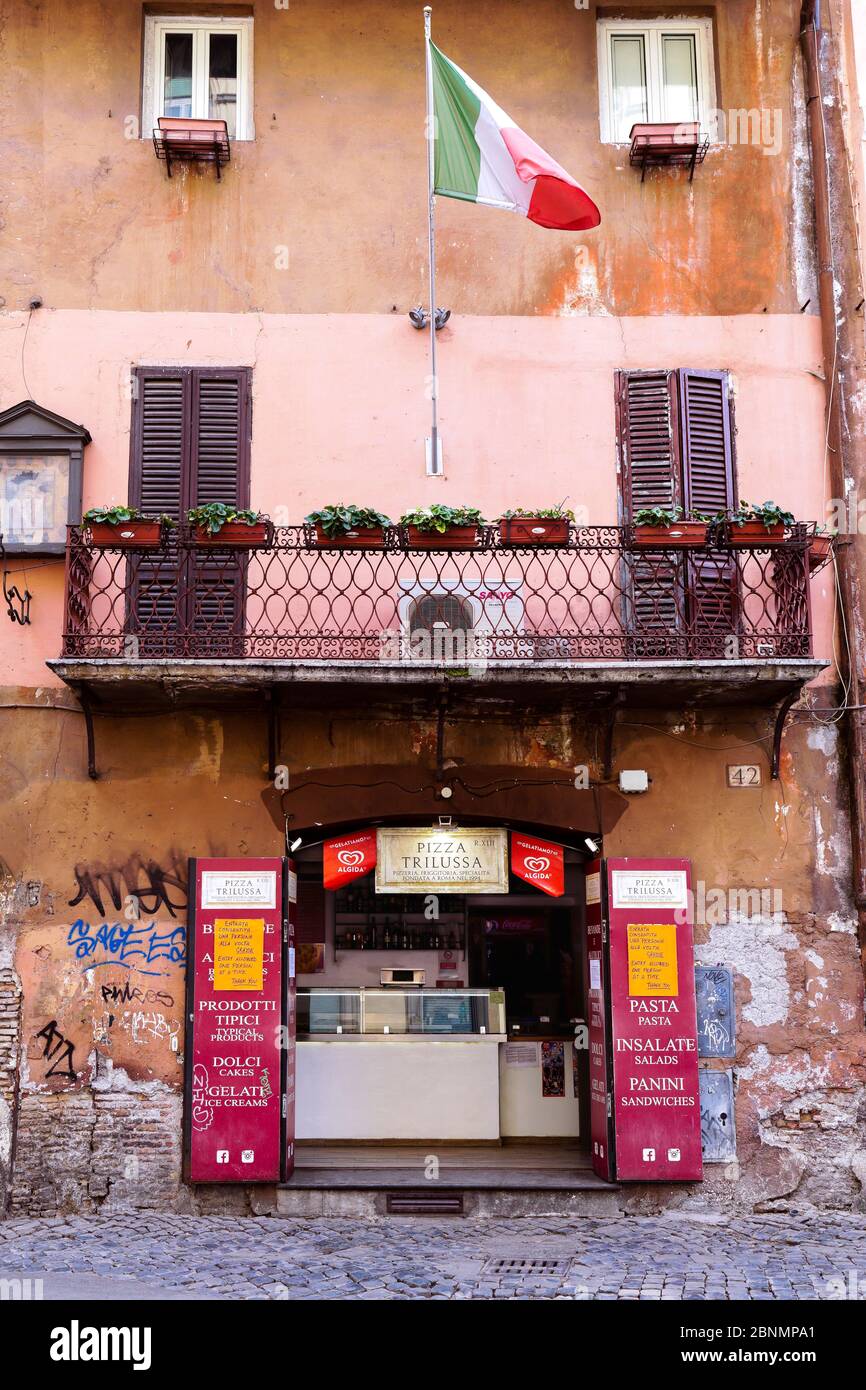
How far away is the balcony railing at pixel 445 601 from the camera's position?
10406 millimetres

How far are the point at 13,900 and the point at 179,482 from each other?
3.65 m

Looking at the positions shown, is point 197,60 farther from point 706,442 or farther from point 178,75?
point 706,442

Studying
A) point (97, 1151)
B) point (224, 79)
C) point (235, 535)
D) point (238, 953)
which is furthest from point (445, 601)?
point (224, 79)

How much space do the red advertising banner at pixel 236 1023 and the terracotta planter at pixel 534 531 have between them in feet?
10.3

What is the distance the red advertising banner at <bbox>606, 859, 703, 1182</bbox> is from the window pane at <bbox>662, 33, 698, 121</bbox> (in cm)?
662

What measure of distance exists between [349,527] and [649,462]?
8.99 feet

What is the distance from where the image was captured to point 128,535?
33.8ft

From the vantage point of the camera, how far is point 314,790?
35.4 ft

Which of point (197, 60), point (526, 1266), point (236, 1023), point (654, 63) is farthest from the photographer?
point (654, 63)

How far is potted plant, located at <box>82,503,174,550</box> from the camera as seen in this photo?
10.3 m

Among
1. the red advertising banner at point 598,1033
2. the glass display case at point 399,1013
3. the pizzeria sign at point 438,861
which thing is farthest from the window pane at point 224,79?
the glass display case at point 399,1013

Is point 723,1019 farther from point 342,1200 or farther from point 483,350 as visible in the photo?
point 483,350

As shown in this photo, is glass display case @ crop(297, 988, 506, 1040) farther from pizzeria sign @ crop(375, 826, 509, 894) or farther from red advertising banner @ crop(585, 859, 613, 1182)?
pizzeria sign @ crop(375, 826, 509, 894)

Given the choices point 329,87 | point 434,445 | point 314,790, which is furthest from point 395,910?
point 329,87
